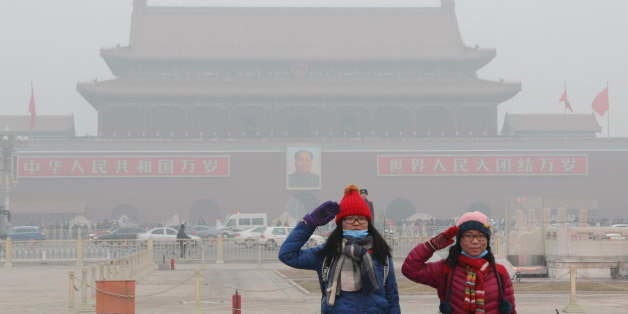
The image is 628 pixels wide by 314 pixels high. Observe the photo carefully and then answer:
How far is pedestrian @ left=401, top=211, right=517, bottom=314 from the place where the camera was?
18.5 ft

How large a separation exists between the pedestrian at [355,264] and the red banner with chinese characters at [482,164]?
4838 centimetres

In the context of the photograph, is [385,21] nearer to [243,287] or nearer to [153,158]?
[153,158]

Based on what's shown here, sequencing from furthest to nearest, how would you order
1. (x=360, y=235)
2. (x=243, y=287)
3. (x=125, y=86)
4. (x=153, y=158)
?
(x=125, y=86)
(x=153, y=158)
(x=243, y=287)
(x=360, y=235)

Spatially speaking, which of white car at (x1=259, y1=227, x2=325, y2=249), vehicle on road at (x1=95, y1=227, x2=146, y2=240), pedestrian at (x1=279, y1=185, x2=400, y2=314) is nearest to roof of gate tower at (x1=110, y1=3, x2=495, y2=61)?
vehicle on road at (x1=95, y1=227, x2=146, y2=240)

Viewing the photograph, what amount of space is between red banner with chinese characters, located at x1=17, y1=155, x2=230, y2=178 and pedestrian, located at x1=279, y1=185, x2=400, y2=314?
47913mm

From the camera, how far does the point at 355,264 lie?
5727 mm

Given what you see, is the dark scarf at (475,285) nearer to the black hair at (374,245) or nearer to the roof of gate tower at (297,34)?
the black hair at (374,245)

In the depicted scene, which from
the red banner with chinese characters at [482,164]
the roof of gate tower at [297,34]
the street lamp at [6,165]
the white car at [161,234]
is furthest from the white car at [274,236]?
the roof of gate tower at [297,34]

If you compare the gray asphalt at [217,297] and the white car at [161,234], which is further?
the white car at [161,234]

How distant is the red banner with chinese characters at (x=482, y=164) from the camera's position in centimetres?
5416

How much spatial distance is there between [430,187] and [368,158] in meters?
3.09

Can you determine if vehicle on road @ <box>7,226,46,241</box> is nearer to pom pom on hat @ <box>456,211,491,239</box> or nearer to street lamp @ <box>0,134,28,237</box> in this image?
street lamp @ <box>0,134,28,237</box>

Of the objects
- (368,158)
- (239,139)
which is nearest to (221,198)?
(239,139)

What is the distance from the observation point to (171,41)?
2399 inches
